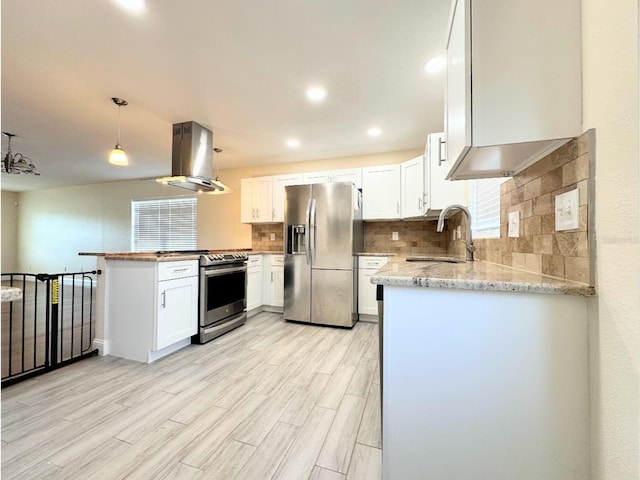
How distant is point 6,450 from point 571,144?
9.16 ft

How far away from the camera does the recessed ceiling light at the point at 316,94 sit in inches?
96.5

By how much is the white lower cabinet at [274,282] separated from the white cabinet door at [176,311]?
4.41ft

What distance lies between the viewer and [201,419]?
1.58 meters

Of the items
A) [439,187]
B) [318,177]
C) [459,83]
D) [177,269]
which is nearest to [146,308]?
[177,269]

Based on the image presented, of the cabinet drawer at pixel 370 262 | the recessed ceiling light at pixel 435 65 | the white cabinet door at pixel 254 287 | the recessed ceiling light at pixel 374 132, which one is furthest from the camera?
the white cabinet door at pixel 254 287

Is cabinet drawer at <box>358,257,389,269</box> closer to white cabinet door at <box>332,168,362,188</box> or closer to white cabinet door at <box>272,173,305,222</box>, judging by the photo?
white cabinet door at <box>332,168,362,188</box>

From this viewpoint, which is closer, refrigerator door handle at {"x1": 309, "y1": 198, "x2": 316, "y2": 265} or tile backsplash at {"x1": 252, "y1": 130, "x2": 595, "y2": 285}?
tile backsplash at {"x1": 252, "y1": 130, "x2": 595, "y2": 285}

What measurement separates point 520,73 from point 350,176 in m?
2.96

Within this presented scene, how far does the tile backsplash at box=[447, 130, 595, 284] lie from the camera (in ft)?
2.73

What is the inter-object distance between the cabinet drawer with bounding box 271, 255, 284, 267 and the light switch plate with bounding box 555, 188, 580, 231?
335 cm

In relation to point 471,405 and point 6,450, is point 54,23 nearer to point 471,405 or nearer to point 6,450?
point 6,450

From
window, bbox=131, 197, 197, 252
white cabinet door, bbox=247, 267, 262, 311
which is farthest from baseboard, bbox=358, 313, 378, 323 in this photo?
window, bbox=131, 197, 197, 252

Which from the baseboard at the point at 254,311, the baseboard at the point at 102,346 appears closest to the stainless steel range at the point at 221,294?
the baseboard at the point at 254,311

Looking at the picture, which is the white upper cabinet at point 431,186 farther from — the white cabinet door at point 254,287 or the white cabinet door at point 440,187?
the white cabinet door at point 254,287
